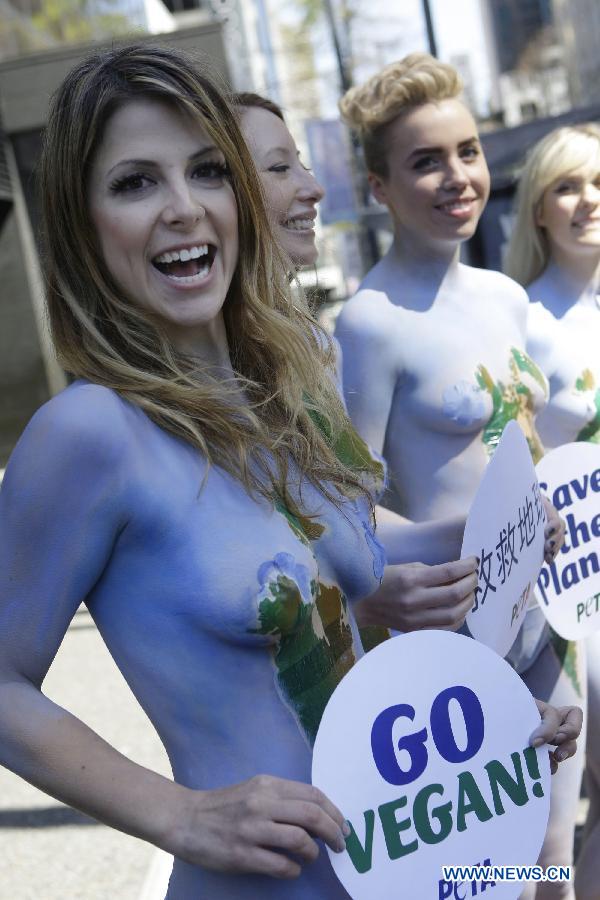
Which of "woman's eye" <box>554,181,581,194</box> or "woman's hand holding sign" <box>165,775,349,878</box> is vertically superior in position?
"woman's eye" <box>554,181,581,194</box>

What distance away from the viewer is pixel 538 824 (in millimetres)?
1620

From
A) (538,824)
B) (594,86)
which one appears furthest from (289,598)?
(594,86)

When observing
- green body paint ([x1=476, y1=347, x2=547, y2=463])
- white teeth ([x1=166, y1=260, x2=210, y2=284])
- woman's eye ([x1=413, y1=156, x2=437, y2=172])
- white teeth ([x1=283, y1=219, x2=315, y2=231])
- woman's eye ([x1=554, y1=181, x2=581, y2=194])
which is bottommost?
green body paint ([x1=476, y1=347, x2=547, y2=463])

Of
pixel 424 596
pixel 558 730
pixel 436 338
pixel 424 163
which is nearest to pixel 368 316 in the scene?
pixel 436 338

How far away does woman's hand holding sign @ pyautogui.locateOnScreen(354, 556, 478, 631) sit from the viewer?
1949mm

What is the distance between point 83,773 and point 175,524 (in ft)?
0.99

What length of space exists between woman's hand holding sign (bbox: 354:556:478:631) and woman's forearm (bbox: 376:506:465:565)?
0.83 ft

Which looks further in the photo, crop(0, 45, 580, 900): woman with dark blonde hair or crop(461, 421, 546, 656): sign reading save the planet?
crop(461, 421, 546, 656): sign reading save the planet

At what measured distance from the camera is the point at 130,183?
4.97 feet

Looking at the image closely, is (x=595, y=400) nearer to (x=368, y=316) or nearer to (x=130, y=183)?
(x=368, y=316)

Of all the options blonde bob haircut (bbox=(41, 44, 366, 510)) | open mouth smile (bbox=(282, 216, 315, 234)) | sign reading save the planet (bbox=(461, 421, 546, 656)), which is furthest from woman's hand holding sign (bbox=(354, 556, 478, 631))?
open mouth smile (bbox=(282, 216, 315, 234))

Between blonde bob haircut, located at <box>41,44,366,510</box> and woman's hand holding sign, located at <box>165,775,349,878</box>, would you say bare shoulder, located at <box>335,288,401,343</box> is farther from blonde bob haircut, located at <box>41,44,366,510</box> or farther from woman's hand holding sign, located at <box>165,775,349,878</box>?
woman's hand holding sign, located at <box>165,775,349,878</box>

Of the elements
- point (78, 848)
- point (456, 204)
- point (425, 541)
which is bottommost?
point (78, 848)

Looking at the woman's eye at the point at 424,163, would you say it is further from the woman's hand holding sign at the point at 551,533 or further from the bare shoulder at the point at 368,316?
the woman's hand holding sign at the point at 551,533
